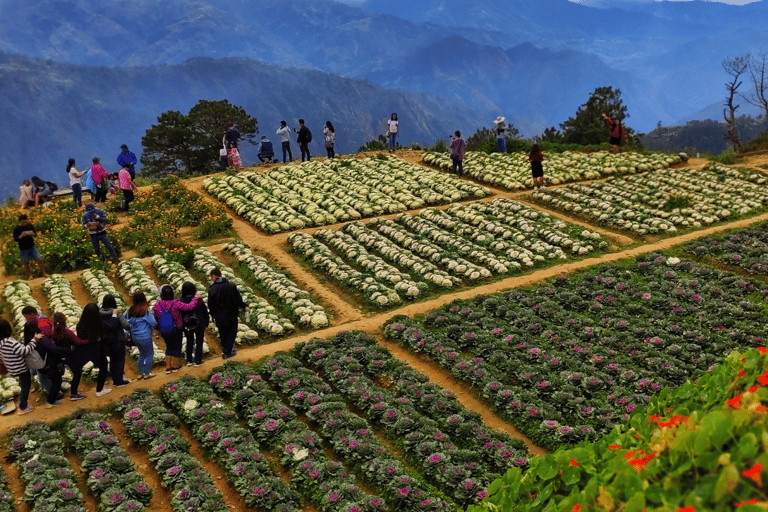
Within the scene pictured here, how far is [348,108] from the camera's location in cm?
19912

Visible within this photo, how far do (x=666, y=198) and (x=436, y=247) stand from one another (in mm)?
9227

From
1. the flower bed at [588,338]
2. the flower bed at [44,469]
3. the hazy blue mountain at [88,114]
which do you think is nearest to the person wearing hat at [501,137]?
the flower bed at [588,338]

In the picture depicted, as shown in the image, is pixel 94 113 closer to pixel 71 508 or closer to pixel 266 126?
pixel 266 126

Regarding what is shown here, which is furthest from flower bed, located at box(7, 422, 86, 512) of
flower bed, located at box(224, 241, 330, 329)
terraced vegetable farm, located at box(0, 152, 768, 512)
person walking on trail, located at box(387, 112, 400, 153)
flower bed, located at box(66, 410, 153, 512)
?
person walking on trail, located at box(387, 112, 400, 153)

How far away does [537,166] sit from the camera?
22906 mm

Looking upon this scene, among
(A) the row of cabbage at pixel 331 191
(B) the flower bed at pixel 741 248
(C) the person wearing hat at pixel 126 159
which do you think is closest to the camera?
(B) the flower bed at pixel 741 248

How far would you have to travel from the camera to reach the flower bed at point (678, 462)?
270 centimetres

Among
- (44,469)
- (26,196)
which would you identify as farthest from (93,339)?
(26,196)

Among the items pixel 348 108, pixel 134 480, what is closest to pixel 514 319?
pixel 134 480

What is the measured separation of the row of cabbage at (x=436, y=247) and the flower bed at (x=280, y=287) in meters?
1.31

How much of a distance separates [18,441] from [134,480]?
2.41 metres

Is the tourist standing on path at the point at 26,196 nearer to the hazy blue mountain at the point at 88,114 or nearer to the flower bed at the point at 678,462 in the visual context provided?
the flower bed at the point at 678,462

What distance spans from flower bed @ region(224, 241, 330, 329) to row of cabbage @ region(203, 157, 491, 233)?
2551 mm

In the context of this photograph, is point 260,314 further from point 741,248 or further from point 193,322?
point 741,248
